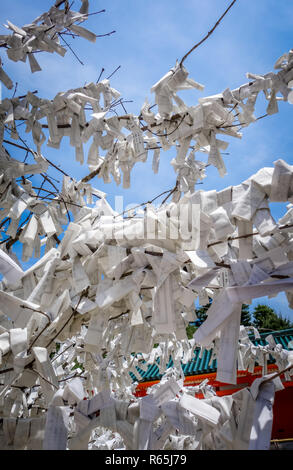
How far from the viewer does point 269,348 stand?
2641mm

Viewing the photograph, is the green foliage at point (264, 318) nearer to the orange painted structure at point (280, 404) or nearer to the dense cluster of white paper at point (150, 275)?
the orange painted structure at point (280, 404)

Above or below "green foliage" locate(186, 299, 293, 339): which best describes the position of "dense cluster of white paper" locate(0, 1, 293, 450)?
below

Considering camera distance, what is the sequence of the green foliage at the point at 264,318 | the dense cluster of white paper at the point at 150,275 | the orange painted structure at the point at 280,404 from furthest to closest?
the green foliage at the point at 264,318 → the orange painted structure at the point at 280,404 → the dense cluster of white paper at the point at 150,275

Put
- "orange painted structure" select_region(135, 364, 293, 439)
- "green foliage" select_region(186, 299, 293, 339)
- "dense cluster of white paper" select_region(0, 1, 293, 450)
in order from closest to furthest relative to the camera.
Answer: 1. "dense cluster of white paper" select_region(0, 1, 293, 450)
2. "orange painted structure" select_region(135, 364, 293, 439)
3. "green foliage" select_region(186, 299, 293, 339)

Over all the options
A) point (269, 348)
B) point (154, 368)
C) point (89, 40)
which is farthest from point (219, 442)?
point (154, 368)

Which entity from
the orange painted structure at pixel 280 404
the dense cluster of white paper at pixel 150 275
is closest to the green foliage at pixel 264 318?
the orange painted structure at pixel 280 404

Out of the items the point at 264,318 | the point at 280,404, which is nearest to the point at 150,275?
the point at 280,404

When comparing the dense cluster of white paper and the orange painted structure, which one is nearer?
the dense cluster of white paper

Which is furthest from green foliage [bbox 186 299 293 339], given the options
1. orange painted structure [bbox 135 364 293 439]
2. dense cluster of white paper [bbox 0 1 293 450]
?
dense cluster of white paper [bbox 0 1 293 450]

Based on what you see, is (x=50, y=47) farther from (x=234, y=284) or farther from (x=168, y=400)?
(x=168, y=400)

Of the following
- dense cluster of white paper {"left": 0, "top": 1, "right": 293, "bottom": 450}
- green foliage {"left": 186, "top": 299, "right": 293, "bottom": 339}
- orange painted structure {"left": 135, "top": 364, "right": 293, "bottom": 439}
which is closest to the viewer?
dense cluster of white paper {"left": 0, "top": 1, "right": 293, "bottom": 450}

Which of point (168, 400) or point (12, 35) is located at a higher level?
point (12, 35)

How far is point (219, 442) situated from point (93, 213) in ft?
2.20

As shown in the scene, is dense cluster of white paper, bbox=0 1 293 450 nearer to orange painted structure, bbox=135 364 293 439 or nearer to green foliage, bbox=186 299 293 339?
orange painted structure, bbox=135 364 293 439
